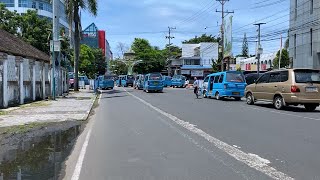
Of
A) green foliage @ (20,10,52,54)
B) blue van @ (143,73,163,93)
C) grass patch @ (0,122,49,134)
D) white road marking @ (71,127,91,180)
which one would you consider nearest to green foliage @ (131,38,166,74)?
green foliage @ (20,10,52,54)

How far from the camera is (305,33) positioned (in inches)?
2034

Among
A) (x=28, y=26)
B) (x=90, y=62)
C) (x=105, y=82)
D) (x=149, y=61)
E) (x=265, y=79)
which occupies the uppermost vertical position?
(x=28, y=26)

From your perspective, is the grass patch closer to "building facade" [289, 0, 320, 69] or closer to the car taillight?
the car taillight

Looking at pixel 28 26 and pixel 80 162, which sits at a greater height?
pixel 28 26

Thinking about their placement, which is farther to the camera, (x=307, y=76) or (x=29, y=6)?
(x=29, y=6)

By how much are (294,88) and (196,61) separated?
83.9 m

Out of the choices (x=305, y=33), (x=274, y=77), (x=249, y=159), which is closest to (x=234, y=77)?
(x=274, y=77)

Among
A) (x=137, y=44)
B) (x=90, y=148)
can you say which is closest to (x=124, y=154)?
(x=90, y=148)

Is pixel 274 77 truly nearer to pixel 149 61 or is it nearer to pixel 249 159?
pixel 249 159

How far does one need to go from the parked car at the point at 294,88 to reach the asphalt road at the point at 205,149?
3467mm

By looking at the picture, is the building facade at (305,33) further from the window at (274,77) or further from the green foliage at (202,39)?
the green foliage at (202,39)

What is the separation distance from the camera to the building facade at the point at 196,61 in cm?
9912

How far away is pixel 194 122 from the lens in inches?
618

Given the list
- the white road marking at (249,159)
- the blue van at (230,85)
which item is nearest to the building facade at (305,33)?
the blue van at (230,85)
